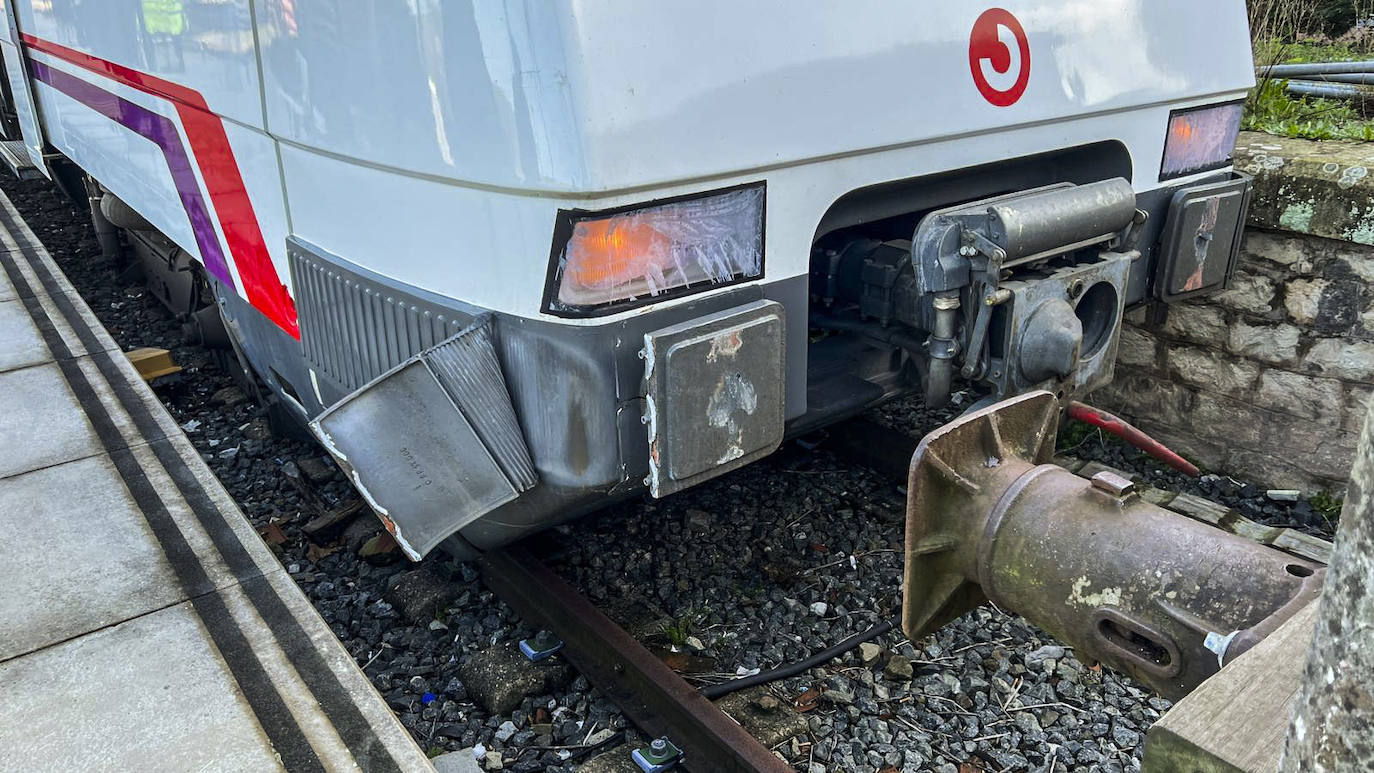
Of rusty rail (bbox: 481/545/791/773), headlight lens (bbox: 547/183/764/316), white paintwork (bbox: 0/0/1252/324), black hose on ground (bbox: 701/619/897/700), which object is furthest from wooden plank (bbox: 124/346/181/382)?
headlight lens (bbox: 547/183/764/316)

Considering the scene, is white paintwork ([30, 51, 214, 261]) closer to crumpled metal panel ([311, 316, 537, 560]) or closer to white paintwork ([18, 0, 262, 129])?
white paintwork ([18, 0, 262, 129])

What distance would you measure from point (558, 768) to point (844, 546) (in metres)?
1.25

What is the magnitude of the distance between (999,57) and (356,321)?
172 centimetres

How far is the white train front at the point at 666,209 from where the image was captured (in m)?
1.97

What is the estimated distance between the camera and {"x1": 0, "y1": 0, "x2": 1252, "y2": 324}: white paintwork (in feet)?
6.20

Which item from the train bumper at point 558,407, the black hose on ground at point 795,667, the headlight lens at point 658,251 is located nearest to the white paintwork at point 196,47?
the train bumper at point 558,407

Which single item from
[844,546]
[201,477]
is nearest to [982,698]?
[844,546]

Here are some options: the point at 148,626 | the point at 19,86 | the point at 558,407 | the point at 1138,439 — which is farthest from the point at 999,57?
the point at 19,86

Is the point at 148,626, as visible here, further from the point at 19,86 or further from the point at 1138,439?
the point at 19,86

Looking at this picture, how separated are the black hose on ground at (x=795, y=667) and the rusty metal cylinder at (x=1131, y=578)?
1.10 meters

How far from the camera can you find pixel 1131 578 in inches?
60.2

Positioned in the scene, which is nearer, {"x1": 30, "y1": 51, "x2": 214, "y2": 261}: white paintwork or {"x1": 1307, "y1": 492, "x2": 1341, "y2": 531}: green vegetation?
{"x1": 1307, "y1": 492, "x2": 1341, "y2": 531}: green vegetation

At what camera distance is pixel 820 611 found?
118 inches

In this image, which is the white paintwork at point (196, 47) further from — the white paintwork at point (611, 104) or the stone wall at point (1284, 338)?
the stone wall at point (1284, 338)
